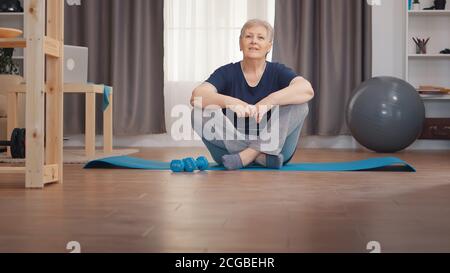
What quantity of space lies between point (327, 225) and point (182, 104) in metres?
4.14

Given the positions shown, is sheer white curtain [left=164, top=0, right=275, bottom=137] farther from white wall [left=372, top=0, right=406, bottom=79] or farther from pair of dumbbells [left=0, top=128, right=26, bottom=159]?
pair of dumbbells [left=0, top=128, right=26, bottom=159]

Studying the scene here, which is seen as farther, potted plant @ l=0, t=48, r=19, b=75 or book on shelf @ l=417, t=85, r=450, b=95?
potted plant @ l=0, t=48, r=19, b=75

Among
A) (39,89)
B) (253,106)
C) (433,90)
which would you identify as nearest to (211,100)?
(253,106)

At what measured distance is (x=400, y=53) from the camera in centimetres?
539

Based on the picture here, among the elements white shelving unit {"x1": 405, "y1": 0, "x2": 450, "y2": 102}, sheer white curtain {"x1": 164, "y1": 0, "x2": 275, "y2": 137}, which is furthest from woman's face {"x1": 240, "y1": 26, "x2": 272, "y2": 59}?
white shelving unit {"x1": 405, "y1": 0, "x2": 450, "y2": 102}

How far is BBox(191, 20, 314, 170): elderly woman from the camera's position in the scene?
2945mm

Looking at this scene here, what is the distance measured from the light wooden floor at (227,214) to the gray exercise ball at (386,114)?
1.73m

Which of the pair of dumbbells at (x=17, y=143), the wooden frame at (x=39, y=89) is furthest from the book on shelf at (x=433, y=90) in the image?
the wooden frame at (x=39, y=89)

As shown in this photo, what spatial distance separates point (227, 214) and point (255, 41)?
163cm

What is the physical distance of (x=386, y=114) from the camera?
4.34 m

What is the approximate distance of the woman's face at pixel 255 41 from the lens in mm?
3096

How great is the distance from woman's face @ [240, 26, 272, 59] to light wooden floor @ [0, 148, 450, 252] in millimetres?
730

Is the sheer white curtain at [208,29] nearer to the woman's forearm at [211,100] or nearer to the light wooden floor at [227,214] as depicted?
the woman's forearm at [211,100]
